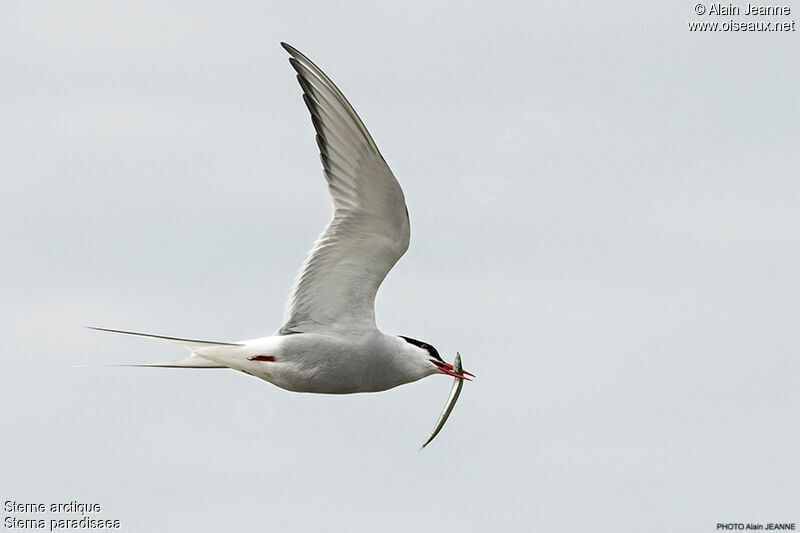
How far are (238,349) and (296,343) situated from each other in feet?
1.51

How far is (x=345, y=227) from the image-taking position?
9680 mm

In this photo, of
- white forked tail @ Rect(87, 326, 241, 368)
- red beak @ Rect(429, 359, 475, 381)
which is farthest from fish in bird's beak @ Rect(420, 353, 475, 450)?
white forked tail @ Rect(87, 326, 241, 368)

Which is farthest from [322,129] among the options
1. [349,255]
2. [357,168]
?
[349,255]

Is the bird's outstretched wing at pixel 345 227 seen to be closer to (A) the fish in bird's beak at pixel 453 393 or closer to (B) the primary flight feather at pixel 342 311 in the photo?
(B) the primary flight feather at pixel 342 311

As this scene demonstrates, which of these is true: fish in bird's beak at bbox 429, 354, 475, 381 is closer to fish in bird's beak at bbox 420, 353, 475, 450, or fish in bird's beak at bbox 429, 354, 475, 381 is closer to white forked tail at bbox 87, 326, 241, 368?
fish in bird's beak at bbox 420, 353, 475, 450

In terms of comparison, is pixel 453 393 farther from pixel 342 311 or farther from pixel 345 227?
pixel 345 227

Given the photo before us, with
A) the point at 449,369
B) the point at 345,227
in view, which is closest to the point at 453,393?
the point at 449,369

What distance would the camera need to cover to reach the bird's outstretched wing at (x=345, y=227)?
923 centimetres

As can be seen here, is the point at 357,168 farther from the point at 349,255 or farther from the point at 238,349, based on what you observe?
the point at 238,349

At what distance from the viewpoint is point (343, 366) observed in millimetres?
9891

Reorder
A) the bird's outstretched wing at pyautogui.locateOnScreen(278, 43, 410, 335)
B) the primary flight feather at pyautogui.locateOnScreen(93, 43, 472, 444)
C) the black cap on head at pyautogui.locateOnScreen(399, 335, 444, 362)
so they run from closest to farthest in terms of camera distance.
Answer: the bird's outstretched wing at pyautogui.locateOnScreen(278, 43, 410, 335)
the primary flight feather at pyautogui.locateOnScreen(93, 43, 472, 444)
the black cap on head at pyautogui.locateOnScreen(399, 335, 444, 362)

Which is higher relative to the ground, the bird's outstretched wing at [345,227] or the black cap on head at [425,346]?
the bird's outstretched wing at [345,227]

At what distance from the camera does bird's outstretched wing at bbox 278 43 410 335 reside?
923 cm

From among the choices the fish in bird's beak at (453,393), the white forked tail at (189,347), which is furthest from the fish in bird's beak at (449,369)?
the white forked tail at (189,347)
